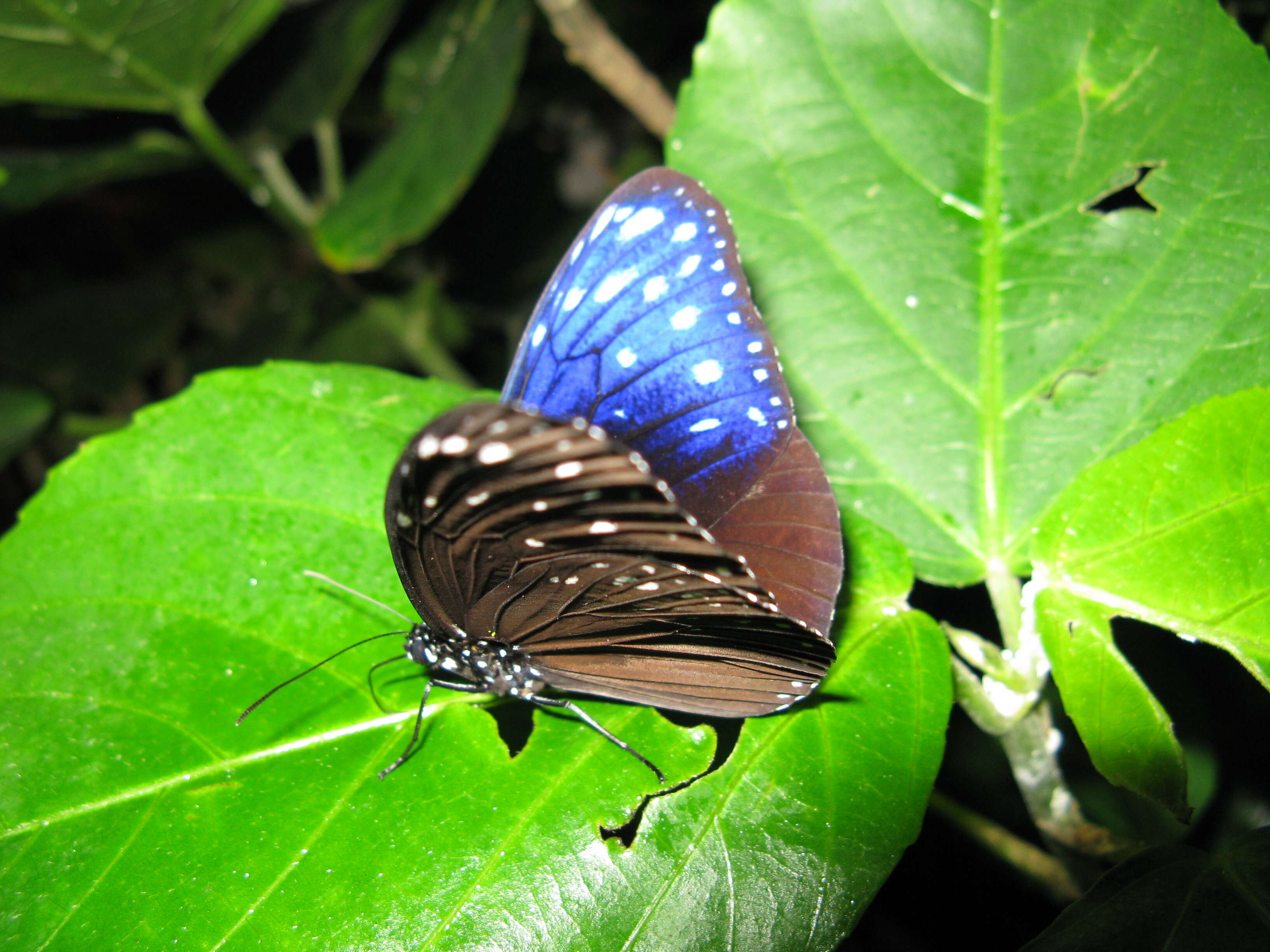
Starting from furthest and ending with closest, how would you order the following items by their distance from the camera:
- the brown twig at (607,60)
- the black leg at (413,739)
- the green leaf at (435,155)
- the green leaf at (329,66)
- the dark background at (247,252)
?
1. the dark background at (247,252)
2. the green leaf at (329,66)
3. the green leaf at (435,155)
4. the brown twig at (607,60)
5. the black leg at (413,739)

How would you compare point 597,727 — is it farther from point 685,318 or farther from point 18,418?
point 18,418

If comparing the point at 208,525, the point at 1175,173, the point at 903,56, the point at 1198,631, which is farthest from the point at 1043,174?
the point at 208,525

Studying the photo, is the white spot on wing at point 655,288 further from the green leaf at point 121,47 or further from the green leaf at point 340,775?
the green leaf at point 121,47

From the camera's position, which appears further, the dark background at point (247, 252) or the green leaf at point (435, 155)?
the dark background at point (247, 252)

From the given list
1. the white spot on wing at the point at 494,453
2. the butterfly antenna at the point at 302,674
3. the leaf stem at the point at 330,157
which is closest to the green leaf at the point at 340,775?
the butterfly antenna at the point at 302,674

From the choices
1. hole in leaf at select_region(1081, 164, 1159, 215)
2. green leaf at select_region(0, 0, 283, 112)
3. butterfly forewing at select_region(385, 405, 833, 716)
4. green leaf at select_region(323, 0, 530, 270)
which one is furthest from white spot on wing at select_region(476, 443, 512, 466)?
green leaf at select_region(0, 0, 283, 112)

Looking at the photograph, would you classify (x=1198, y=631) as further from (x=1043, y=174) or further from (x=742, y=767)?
(x=1043, y=174)

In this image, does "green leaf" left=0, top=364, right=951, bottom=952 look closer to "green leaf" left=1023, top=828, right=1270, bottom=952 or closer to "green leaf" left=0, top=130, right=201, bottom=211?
"green leaf" left=1023, top=828, right=1270, bottom=952
